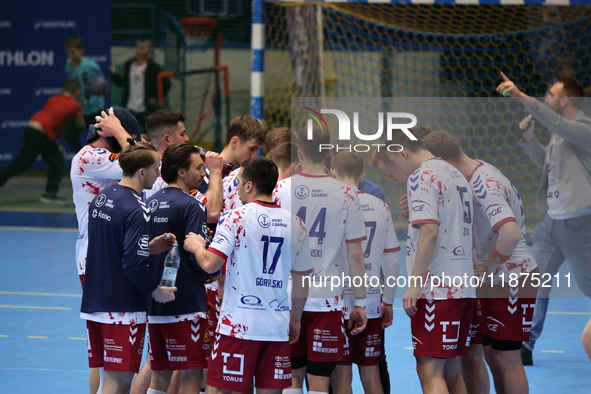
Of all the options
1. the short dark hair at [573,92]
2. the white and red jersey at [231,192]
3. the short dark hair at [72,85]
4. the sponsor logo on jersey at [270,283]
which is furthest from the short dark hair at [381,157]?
the short dark hair at [72,85]

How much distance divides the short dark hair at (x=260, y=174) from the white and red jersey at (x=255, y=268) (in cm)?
10

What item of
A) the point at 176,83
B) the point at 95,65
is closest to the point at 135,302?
the point at 95,65

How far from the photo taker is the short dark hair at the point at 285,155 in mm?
4871

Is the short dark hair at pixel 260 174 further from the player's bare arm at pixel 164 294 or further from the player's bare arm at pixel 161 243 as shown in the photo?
the player's bare arm at pixel 164 294

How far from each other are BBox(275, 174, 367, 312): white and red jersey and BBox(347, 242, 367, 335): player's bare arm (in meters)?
0.06

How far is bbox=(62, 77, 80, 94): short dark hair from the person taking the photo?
15259mm

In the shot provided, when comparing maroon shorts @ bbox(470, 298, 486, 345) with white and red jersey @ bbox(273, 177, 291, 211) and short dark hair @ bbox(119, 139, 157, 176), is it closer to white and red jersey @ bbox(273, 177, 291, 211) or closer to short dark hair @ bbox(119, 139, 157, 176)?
white and red jersey @ bbox(273, 177, 291, 211)

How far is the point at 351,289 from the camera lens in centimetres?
472

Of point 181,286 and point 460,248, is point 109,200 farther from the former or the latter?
point 460,248

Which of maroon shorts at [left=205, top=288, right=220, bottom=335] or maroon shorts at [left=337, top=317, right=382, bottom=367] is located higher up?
maroon shorts at [left=205, top=288, right=220, bottom=335]

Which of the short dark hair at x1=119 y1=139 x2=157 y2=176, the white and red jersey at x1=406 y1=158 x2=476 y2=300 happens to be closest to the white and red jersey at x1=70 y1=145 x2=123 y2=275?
the short dark hair at x1=119 y1=139 x2=157 y2=176

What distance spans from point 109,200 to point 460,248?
2229mm

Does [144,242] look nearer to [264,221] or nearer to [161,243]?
[161,243]

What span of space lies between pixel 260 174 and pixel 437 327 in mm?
1503
